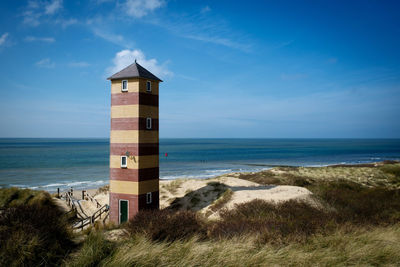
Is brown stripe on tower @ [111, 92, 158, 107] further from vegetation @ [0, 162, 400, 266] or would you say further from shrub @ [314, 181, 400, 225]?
shrub @ [314, 181, 400, 225]

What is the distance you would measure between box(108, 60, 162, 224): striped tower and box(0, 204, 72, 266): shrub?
8.58 m

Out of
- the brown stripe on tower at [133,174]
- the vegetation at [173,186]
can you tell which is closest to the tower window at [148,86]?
the brown stripe on tower at [133,174]

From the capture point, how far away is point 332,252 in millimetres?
6676

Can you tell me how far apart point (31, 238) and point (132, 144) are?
35.9 feet

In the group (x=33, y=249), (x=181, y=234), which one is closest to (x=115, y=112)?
(x=181, y=234)

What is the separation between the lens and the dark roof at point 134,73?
1778 centimetres

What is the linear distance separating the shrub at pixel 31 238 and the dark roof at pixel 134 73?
423 inches

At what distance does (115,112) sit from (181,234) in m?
11.3

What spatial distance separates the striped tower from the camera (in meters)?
17.5

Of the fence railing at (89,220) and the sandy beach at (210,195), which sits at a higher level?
the sandy beach at (210,195)

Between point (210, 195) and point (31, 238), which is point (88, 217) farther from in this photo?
point (31, 238)

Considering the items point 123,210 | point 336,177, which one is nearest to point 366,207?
point 123,210

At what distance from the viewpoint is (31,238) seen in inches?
270

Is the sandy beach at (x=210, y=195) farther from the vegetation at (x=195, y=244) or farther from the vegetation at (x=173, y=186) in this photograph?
the vegetation at (x=195, y=244)
